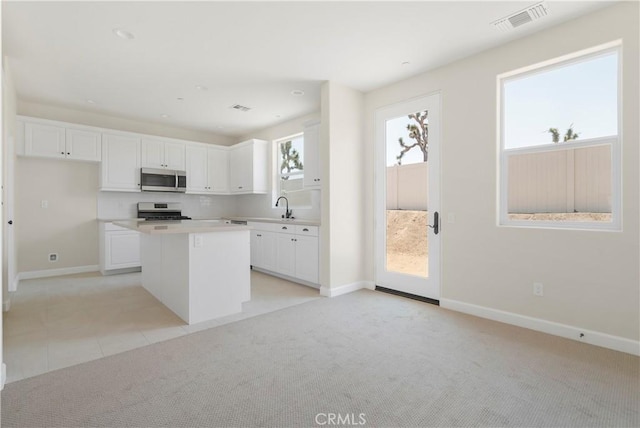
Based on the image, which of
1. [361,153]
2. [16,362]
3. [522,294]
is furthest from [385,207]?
[16,362]

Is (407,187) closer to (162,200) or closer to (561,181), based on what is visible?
(561,181)

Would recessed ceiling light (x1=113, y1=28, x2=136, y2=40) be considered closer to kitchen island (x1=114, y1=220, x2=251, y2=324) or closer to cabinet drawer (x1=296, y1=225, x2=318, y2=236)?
kitchen island (x1=114, y1=220, x2=251, y2=324)

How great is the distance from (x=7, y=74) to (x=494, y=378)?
17.7 feet

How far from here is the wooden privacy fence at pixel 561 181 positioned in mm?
2602

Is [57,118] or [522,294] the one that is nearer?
[522,294]

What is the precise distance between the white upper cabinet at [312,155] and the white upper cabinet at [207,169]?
2626 millimetres

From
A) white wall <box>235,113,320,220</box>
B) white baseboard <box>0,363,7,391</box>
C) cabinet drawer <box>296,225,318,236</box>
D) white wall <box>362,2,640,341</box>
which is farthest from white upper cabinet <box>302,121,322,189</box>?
white baseboard <box>0,363,7,391</box>

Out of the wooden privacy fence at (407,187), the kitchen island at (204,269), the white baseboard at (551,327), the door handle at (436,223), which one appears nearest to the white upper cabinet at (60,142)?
the kitchen island at (204,269)

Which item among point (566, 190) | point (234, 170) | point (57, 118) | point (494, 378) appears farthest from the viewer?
point (234, 170)

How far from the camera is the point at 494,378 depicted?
207cm

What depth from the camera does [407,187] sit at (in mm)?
3906

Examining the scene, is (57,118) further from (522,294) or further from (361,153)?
(522,294)

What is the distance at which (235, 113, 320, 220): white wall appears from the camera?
5332 mm

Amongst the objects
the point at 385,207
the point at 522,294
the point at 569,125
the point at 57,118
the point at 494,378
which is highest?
the point at 57,118
